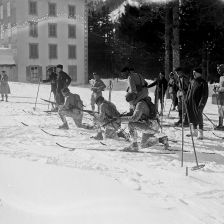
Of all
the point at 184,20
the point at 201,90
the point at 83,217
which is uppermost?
the point at 184,20

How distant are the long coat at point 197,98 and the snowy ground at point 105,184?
77 centimetres

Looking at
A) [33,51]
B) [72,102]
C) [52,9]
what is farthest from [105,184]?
[52,9]

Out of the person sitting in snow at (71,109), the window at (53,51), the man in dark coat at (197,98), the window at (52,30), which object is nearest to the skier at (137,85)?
the man in dark coat at (197,98)

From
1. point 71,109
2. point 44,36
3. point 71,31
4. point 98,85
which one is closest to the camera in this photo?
point 71,109

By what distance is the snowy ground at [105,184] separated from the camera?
4.49 metres

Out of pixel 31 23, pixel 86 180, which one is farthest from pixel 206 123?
pixel 31 23

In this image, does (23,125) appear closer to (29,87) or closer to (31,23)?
(29,87)

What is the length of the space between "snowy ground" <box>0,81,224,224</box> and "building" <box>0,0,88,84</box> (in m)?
33.1

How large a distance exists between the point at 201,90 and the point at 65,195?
535 centimetres

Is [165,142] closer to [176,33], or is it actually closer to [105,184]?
[105,184]

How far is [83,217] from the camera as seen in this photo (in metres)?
4.40

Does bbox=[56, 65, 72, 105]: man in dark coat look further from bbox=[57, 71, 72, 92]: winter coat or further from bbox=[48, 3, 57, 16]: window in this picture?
bbox=[48, 3, 57, 16]: window

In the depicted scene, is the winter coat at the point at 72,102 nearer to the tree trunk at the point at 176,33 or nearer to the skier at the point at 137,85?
the skier at the point at 137,85

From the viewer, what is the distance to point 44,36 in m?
41.9
